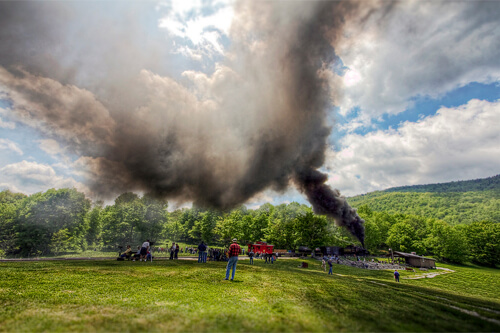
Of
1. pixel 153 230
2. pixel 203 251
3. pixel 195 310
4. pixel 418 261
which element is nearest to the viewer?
pixel 195 310

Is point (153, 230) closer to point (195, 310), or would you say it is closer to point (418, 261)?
point (195, 310)

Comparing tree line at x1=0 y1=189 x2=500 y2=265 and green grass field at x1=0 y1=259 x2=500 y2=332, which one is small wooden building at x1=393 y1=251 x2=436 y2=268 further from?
green grass field at x1=0 y1=259 x2=500 y2=332

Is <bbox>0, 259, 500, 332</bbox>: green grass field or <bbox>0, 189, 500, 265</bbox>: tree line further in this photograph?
<bbox>0, 189, 500, 265</bbox>: tree line

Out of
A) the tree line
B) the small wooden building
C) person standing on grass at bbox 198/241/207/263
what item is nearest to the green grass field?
person standing on grass at bbox 198/241/207/263

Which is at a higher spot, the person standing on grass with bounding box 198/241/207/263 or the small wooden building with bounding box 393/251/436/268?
the person standing on grass with bounding box 198/241/207/263

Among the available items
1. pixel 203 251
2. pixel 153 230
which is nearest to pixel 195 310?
pixel 203 251

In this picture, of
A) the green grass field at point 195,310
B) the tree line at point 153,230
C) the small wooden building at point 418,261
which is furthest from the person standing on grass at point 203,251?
the small wooden building at point 418,261

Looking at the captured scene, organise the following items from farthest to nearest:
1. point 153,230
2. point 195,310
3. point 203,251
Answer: point 153,230 → point 203,251 → point 195,310

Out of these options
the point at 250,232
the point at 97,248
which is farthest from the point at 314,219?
the point at 97,248

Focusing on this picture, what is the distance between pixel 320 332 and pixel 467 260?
115 m

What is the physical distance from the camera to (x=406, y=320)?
27.5 ft

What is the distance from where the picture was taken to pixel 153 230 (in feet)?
229

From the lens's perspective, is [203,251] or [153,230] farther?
[153,230]

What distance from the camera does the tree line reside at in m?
53.7
